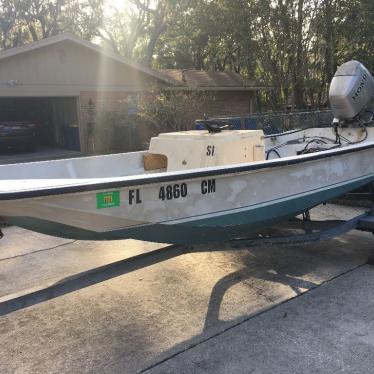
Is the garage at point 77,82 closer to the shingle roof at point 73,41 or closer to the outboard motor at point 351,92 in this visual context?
the shingle roof at point 73,41

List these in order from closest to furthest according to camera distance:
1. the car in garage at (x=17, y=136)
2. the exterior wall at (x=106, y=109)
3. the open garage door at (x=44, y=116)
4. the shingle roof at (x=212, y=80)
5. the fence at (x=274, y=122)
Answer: the fence at (x=274, y=122) → the exterior wall at (x=106, y=109) → the car in garage at (x=17, y=136) → the shingle roof at (x=212, y=80) → the open garage door at (x=44, y=116)

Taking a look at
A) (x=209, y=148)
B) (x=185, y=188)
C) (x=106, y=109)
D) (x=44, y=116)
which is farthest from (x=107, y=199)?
(x=44, y=116)

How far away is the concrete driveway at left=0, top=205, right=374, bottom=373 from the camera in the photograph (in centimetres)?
316

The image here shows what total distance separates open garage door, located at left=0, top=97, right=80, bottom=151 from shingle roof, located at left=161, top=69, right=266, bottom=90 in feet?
15.5

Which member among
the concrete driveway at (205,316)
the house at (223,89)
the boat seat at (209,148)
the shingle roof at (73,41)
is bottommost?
the concrete driveway at (205,316)

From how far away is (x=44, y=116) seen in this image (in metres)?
21.2

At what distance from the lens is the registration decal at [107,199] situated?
3148 millimetres

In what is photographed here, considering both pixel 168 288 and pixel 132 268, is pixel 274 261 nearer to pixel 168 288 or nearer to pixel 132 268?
pixel 168 288

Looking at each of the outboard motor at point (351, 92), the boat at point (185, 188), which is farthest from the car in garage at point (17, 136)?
the outboard motor at point (351, 92)

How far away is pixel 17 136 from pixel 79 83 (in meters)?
3.13

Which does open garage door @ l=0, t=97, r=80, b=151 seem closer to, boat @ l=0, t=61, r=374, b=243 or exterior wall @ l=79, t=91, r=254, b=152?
exterior wall @ l=79, t=91, r=254, b=152

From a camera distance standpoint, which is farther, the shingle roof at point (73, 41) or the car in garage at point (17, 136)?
the car in garage at point (17, 136)

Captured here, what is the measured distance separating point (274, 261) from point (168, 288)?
128 centimetres

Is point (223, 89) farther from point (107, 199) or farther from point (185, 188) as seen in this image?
point (107, 199)
